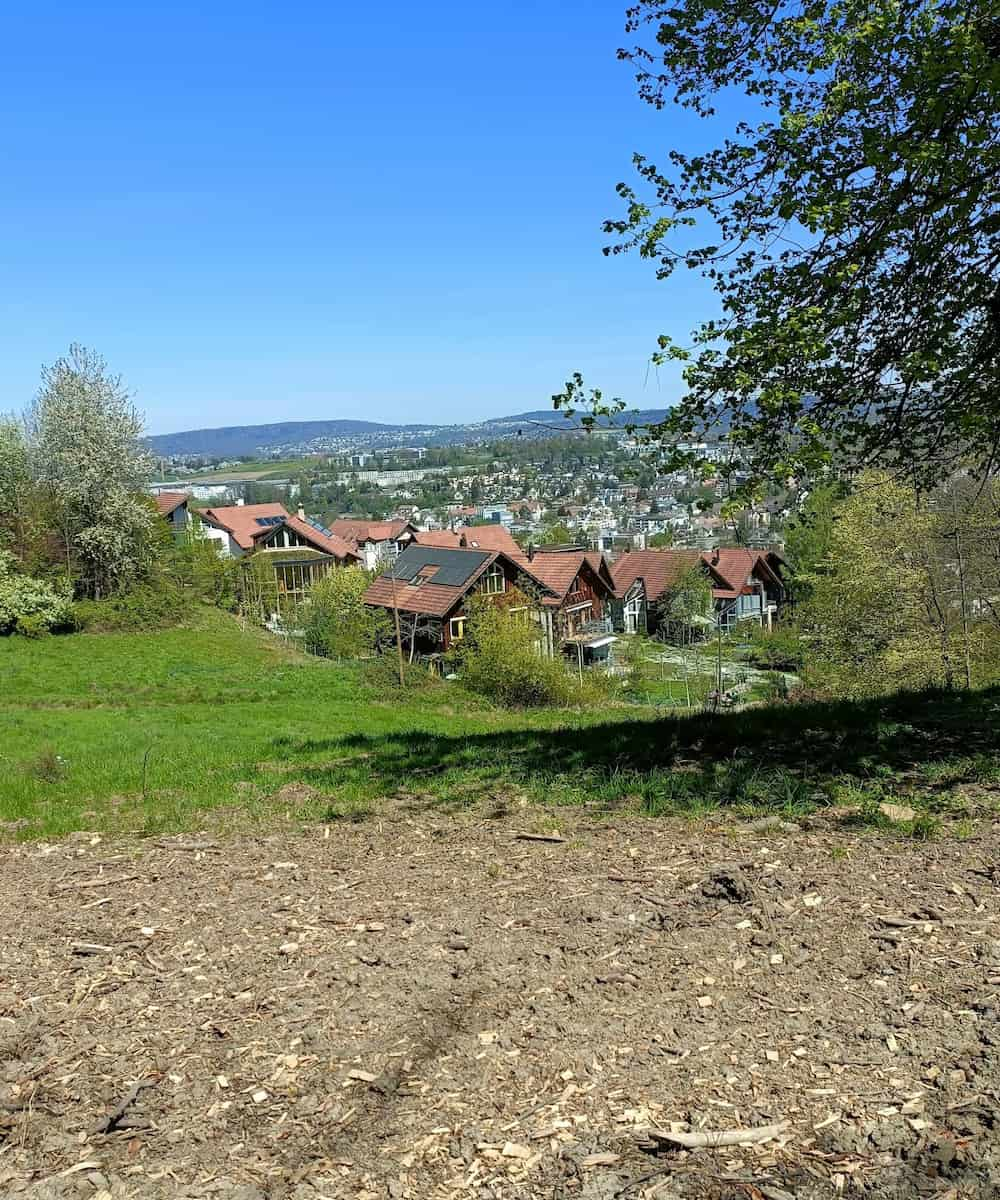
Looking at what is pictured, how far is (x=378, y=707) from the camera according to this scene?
23.1 m

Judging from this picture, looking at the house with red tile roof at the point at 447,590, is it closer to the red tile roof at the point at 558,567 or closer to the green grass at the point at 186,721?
the red tile roof at the point at 558,567

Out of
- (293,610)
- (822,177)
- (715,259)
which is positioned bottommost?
(293,610)

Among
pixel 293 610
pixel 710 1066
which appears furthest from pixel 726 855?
pixel 293 610

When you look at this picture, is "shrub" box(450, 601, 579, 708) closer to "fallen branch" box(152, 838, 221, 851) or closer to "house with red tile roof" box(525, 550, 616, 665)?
"house with red tile roof" box(525, 550, 616, 665)

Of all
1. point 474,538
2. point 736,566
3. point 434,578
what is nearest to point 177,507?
point 434,578

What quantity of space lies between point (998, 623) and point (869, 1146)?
22.9m

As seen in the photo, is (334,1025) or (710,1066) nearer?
(710,1066)

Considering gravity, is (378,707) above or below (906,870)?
below

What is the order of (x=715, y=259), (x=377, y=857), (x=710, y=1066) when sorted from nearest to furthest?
1. (x=710, y=1066)
2. (x=377, y=857)
3. (x=715, y=259)

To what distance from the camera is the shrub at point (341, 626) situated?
39188 millimetres

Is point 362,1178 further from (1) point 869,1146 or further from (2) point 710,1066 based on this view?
(1) point 869,1146

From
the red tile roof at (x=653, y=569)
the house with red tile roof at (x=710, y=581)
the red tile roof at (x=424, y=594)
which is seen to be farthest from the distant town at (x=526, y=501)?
the red tile roof at (x=424, y=594)

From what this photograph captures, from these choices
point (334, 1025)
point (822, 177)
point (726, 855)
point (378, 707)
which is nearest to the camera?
point (334, 1025)

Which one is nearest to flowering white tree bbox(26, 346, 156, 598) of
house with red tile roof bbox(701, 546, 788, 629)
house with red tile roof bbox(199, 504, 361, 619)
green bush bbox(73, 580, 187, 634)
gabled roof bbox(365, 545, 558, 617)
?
green bush bbox(73, 580, 187, 634)
